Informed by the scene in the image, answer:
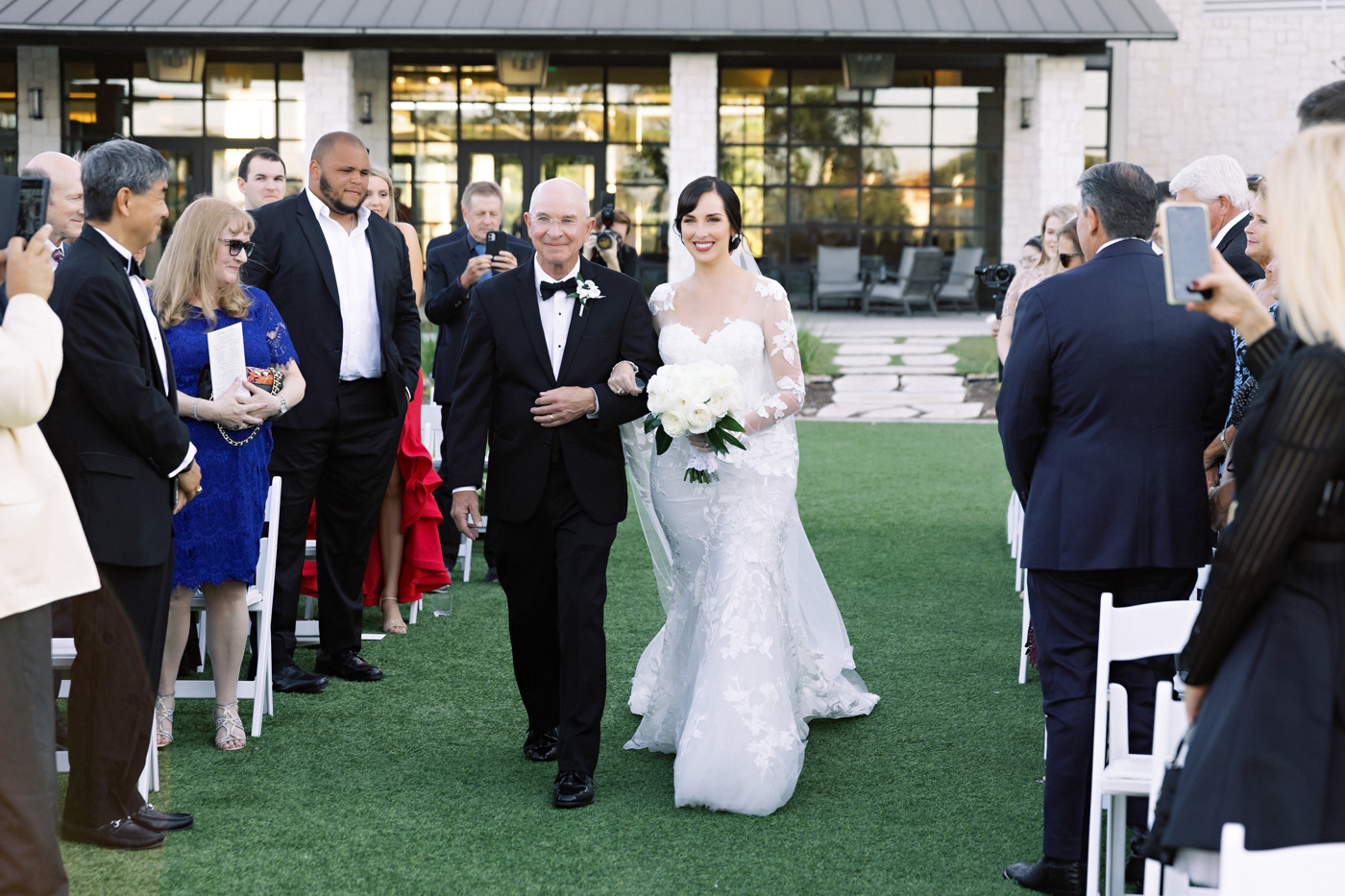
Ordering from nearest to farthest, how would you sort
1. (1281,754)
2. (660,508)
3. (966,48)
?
1. (1281,754)
2. (660,508)
3. (966,48)

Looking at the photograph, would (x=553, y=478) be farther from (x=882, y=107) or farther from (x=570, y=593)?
(x=882, y=107)

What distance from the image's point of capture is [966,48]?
19531 mm

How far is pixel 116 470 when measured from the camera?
13.0 ft

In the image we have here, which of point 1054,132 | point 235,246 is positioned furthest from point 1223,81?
point 235,246

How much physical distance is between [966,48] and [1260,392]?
18.4m

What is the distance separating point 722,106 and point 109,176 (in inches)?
777

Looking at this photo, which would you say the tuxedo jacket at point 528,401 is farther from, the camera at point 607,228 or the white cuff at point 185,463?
the camera at point 607,228

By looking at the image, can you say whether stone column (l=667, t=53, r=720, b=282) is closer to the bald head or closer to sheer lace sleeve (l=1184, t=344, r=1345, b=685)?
the bald head

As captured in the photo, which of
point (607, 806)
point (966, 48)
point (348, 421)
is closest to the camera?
point (607, 806)

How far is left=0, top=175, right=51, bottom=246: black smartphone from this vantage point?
10.4 feet

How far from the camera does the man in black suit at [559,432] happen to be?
460cm

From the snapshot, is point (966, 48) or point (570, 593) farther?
point (966, 48)

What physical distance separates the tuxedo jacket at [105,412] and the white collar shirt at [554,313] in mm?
1344

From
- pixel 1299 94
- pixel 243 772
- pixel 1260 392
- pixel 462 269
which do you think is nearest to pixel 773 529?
pixel 243 772
